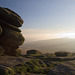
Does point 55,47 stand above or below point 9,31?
below

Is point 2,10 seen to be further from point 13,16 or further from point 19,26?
point 19,26

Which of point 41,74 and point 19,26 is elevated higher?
point 19,26

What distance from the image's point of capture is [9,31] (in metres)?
16.1

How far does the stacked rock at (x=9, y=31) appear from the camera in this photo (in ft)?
51.2

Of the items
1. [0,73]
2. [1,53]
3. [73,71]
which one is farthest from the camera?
[1,53]

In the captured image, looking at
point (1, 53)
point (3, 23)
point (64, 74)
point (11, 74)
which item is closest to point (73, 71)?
point (64, 74)

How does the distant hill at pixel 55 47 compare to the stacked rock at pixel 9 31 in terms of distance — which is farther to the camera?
the distant hill at pixel 55 47

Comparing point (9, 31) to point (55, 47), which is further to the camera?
point (55, 47)

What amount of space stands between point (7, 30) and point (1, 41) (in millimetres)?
1809

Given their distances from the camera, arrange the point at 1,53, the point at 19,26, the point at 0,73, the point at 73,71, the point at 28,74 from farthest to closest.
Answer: the point at 19,26 → the point at 1,53 → the point at 28,74 → the point at 73,71 → the point at 0,73

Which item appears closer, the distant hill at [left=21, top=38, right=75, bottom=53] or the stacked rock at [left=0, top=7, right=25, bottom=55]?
the stacked rock at [left=0, top=7, right=25, bottom=55]

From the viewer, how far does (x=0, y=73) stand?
684cm

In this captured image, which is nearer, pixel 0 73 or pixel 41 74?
pixel 0 73

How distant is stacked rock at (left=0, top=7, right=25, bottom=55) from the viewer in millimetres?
15606
